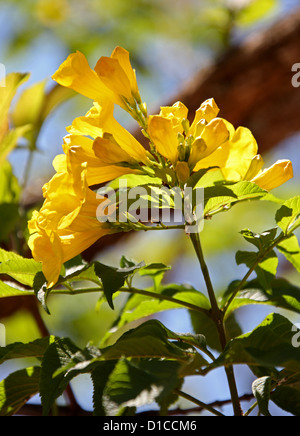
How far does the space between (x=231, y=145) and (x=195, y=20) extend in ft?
10.1

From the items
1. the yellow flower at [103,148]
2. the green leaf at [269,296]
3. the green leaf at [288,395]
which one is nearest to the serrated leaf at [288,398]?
the green leaf at [288,395]

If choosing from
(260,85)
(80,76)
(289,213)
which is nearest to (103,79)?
(80,76)

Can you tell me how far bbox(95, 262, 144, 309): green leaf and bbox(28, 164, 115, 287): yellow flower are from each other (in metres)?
0.09

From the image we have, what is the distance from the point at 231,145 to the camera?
127 centimetres

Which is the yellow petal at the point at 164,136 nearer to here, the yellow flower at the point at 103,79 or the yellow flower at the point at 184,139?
the yellow flower at the point at 184,139

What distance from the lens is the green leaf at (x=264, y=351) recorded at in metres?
0.83

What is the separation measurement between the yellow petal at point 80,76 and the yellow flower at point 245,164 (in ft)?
0.96

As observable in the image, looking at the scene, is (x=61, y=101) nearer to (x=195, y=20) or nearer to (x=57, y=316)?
(x=57, y=316)

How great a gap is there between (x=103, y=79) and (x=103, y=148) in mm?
190

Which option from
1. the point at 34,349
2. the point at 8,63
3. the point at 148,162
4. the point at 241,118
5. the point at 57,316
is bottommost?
the point at 34,349

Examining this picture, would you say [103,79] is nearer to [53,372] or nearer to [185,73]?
[53,372]

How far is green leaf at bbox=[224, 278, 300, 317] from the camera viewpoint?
1.22 meters

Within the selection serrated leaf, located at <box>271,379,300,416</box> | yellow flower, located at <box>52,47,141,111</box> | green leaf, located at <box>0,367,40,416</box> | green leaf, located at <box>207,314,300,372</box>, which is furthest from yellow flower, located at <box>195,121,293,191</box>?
green leaf, located at <box>0,367,40,416</box>
